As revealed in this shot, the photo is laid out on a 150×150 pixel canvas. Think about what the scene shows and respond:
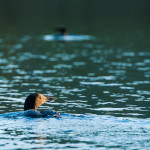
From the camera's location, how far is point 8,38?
43438 millimetres

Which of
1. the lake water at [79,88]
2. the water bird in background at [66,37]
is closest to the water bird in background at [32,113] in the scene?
the lake water at [79,88]

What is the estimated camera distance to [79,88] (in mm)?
20953

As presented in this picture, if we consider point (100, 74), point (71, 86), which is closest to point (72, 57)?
point (100, 74)

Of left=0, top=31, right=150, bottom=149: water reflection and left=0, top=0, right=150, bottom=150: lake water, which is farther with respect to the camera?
left=0, top=31, right=150, bottom=149: water reflection

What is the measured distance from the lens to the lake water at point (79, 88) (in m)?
12.2

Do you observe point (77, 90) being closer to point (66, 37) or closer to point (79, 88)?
point (79, 88)

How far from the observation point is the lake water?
40.1 ft

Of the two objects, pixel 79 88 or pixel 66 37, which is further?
pixel 66 37

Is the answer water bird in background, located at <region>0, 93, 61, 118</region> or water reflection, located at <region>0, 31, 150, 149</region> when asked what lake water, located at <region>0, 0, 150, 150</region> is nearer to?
water reflection, located at <region>0, 31, 150, 149</region>

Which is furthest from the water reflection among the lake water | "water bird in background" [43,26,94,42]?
"water bird in background" [43,26,94,42]

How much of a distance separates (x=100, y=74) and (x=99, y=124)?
11.3 metres

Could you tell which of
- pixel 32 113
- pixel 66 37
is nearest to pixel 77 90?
pixel 32 113

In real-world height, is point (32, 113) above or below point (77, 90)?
below

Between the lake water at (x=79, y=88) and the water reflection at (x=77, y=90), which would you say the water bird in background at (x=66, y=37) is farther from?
the water reflection at (x=77, y=90)
